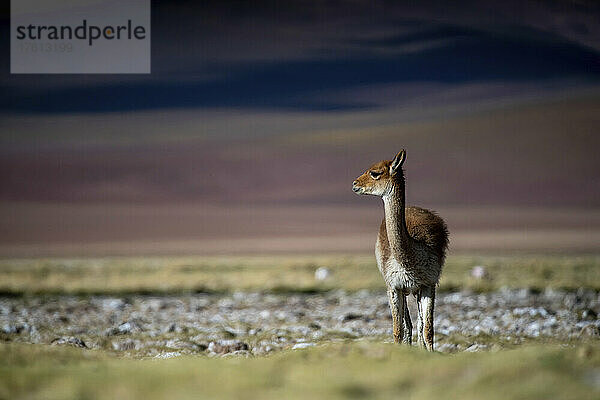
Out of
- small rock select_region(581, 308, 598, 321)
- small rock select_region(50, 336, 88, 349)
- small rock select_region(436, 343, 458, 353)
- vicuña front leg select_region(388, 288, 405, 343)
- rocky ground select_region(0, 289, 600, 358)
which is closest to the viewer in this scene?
vicuña front leg select_region(388, 288, 405, 343)

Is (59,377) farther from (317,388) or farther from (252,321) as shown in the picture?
(252,321)

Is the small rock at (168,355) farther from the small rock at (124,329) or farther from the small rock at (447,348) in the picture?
the small rock at (447,348)

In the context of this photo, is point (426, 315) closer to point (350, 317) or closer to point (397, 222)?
point (397, 222)

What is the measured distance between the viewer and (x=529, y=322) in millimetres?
14320

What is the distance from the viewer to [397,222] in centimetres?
948

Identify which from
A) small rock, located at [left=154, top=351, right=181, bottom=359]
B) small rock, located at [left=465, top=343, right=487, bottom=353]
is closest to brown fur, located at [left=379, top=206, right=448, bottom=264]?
small rock, located at [left=465, top=343, right=487, bottom=353]

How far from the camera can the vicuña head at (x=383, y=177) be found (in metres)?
9.44

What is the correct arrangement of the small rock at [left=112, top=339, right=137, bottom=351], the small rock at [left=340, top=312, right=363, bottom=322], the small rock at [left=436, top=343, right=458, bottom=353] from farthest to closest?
the small rock at [left=340, top=312, right=363, bottom=322] < the small rock at [left=112, top=339, right=137, bottom=351] < the small rock at [left=436, top=343, right=458, bottom=353]

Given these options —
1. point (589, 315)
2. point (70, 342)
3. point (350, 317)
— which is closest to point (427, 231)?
point (70, 342)

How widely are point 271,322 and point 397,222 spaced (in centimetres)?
746

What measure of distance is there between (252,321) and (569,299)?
10133 millimetres

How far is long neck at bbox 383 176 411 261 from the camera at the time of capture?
942 centimetres

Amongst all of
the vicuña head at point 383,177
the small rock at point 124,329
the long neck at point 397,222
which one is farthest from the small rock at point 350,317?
the vicuña head at point 383,177

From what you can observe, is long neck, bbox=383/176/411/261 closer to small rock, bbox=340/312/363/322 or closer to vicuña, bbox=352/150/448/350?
vicuña, bbox=352/150/448/350
